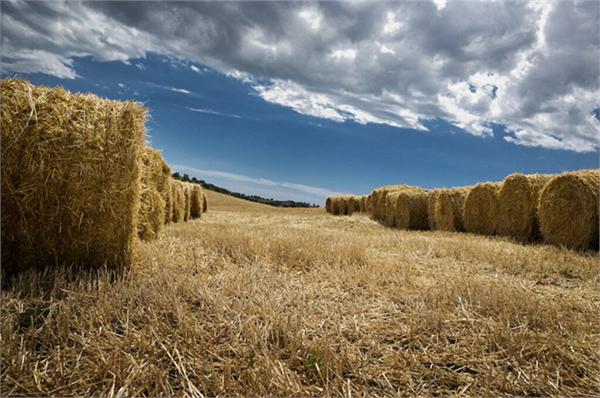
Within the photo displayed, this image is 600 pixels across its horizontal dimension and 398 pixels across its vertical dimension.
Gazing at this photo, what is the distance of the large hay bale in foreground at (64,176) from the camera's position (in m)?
3.71

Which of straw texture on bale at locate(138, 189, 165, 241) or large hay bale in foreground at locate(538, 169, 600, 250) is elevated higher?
large hay bale in foreground at locate(538, 169, 600, 250)

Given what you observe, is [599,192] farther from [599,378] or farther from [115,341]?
[115,341]

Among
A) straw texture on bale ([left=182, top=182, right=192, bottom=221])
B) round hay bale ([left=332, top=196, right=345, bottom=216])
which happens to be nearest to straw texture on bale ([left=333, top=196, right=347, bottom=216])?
round hay bale ([left=332, top=196, right=345, bottom=216])

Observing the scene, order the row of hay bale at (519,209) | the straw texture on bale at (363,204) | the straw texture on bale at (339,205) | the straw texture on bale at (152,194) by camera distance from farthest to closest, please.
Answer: the straw texture on bale at (339,205)
the straw texture on bale at (363,204)
the row of hay bale at (519,209)
the straw texture on bale at (152,194)

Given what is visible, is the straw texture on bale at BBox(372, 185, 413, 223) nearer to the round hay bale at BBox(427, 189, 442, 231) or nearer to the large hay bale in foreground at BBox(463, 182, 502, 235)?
the round hay bale at BBox(427, 189, 442, 231)

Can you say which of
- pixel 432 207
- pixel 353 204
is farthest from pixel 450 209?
pixel 353 204

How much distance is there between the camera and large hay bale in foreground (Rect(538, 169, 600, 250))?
7402mm

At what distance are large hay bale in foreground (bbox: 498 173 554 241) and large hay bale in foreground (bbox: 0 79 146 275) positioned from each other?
29.1ft

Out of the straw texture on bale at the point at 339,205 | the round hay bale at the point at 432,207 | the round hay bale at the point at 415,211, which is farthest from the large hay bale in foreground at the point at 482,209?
the straw texture on bale at the point at 339,205

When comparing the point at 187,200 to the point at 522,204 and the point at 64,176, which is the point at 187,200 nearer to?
the point at 522,204

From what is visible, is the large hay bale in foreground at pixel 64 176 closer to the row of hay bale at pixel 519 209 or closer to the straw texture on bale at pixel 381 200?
the row of hay bale at pixel 519 209

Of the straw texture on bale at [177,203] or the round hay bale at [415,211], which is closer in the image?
the straw texture on bale at [177,203]

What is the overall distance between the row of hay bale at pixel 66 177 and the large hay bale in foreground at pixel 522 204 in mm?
8830

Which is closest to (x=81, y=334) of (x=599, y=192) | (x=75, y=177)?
(x=75, y=177)
